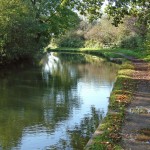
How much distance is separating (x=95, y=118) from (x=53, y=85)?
39.7 feet

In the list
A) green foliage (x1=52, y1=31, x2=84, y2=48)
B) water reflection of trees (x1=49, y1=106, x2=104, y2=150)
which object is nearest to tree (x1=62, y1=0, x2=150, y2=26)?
water reflection of trees (x1=49, y1=106, x2=104, y2=150)

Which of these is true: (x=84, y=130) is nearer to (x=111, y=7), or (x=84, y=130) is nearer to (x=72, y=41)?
(x=111, y=7)

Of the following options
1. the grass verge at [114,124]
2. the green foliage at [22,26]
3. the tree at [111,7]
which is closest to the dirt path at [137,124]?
the grass verge at [114,124]

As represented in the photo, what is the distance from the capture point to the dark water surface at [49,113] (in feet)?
43.8

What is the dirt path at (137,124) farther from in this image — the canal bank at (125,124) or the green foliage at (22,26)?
the green foliage at (22,26)

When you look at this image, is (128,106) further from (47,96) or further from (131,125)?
(47,96)

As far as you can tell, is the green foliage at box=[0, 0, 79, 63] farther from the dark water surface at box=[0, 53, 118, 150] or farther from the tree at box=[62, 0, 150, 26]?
the dark water surface at box=[0, 53, 118, 150]

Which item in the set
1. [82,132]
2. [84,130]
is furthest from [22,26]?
[82,132]

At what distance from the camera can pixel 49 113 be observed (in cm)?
1805

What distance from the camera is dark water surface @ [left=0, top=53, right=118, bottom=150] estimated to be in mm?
13352

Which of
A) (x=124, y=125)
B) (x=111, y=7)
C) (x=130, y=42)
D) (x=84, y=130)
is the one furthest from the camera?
(x=130, y=42)

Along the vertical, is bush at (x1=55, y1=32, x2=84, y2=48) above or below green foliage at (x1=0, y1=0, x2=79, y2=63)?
below

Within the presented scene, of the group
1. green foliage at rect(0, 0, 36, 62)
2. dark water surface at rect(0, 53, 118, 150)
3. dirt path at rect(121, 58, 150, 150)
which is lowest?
dark water surface at rect(0, 53, 118, 150)

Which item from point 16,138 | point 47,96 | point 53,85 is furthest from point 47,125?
point 53,85
